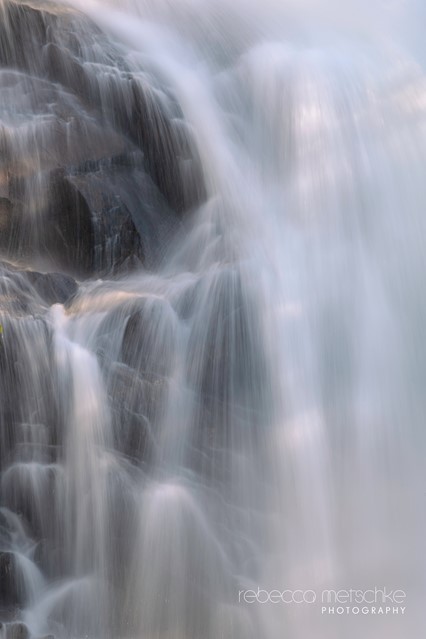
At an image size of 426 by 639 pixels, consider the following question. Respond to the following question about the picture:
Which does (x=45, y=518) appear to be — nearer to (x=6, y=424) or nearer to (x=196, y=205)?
(x=6, y=424)

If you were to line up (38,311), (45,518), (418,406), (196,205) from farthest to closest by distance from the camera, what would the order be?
1. (196,205)
2. (418,406)
3. (38,311)
4. (45,518)

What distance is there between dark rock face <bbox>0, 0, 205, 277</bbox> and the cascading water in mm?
17

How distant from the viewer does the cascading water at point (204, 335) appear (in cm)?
629

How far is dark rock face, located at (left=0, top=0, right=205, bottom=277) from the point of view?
755 centimetres

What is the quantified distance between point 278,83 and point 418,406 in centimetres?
315

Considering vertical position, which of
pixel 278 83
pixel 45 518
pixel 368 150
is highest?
Result: pixel 278 83

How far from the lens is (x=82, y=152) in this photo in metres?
7.82

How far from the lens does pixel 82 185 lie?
7676 millimetres

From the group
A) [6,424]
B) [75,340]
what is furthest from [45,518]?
[75,340]

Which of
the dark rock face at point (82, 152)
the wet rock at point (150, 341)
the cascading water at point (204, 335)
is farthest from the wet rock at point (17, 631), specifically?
the dark rock face at point (82, 152)

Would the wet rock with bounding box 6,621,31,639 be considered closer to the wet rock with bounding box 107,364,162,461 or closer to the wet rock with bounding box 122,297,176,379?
the wet rock with bounding box 107,364,162,461

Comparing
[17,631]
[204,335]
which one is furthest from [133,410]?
[17,631]

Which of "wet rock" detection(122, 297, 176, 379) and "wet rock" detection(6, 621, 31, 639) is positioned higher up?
"wet rock" detection(122, 297, 176, 379)

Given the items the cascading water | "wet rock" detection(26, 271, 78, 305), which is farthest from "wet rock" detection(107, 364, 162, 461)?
"wet rock" detection(26, 271, 78, 305)
